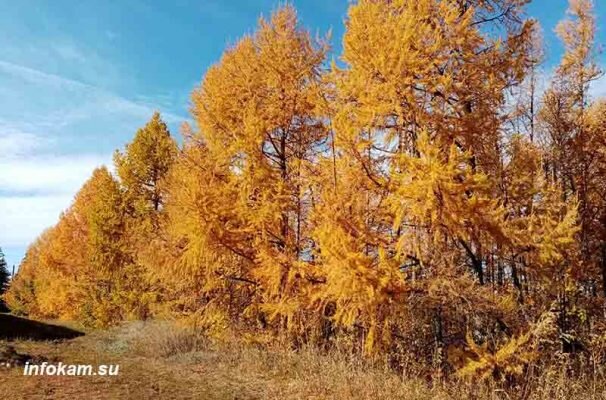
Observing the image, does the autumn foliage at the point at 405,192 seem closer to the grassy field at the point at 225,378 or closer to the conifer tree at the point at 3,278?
the grassy field at the point at 225,378

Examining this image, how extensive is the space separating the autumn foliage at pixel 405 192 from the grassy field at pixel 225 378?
469mm

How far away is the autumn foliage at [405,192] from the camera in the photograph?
7.27 metres

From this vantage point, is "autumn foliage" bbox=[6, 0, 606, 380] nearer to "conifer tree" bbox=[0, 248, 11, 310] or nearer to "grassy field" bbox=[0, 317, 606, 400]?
"grassy field" bbox=[0, 317, 606, 400]

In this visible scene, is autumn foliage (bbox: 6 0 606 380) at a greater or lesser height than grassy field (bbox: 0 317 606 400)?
greater

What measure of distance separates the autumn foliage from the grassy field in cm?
47

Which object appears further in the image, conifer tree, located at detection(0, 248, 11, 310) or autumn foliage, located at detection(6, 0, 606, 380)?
conifer tree, located at detection(0, 248, 11, 310)

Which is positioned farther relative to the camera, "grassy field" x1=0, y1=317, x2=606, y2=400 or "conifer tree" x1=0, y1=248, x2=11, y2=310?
"conifer tree" x1=0, y1=248, x2=11, y2=310

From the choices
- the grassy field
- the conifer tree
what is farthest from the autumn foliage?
the conifer tree

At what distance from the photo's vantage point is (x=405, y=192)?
6.82 m

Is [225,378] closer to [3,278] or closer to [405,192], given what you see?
[405,192]

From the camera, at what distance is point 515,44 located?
841 centimetres

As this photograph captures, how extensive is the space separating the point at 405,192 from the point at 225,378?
5.08 meters

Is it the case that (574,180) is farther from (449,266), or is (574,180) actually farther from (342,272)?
(342,272)

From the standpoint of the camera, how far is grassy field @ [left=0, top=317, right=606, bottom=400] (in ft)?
23.2
